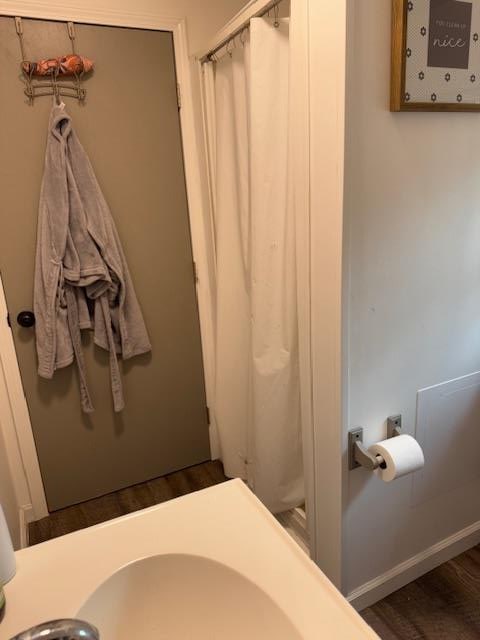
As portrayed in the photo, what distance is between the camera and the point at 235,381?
7.12 feet

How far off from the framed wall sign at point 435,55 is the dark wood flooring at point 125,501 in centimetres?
197

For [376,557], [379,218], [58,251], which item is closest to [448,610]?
[376,557]

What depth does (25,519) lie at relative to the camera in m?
2.12

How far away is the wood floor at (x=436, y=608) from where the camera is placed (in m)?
1.54

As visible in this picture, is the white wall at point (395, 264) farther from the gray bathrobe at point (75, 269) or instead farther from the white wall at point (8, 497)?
the white wall at point (8, 497)

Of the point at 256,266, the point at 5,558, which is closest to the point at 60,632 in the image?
the point at 5,558

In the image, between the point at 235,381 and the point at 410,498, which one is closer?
the point at 410,498

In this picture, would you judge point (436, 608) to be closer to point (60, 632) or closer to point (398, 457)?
point (398, 457)

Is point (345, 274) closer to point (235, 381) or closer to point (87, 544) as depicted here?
point (87, 544)

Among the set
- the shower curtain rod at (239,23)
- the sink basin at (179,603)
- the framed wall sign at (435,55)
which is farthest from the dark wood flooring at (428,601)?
the shower curtain rod at (239,23)

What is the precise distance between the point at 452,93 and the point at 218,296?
1209mm

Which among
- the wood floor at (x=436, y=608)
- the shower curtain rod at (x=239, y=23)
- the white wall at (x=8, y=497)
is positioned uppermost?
the shower curtain rod at (x=239, y=23)

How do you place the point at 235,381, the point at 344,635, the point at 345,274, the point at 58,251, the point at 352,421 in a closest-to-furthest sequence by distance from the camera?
the point at 344,635 < the point at 345,274 < the point at 352,421 < the point at 58,251 < the point at 235,381

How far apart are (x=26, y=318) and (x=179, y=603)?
1.50m
